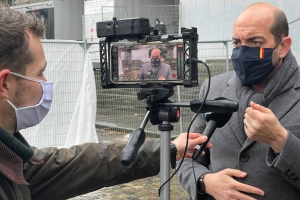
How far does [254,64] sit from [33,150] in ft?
3.92

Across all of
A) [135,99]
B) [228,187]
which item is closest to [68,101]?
[135,99]

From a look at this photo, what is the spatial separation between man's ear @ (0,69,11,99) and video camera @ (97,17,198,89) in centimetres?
47

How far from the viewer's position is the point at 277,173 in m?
2.27

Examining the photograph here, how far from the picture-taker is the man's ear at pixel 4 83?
185cm

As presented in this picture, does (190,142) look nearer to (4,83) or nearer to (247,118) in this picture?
(247,118)

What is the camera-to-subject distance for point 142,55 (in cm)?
205

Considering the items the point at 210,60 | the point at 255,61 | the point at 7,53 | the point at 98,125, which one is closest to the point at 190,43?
the point at 255,61

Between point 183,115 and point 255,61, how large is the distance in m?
4.98

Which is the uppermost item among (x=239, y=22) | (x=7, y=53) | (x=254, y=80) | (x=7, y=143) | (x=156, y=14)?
(x=156, y=14)

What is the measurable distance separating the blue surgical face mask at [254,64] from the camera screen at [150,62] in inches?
22.6

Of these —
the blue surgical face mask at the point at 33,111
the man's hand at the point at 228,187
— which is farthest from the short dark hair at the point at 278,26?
the blue surgical face mask at the point at 33,111

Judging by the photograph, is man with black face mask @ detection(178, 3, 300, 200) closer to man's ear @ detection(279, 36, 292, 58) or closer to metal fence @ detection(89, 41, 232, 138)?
man's ear @ detection(279, 36, 292, 58)

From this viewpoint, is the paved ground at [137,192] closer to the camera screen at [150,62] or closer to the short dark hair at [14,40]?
the camera screen at [150,62]

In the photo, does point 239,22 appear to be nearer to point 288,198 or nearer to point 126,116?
point 288,198
